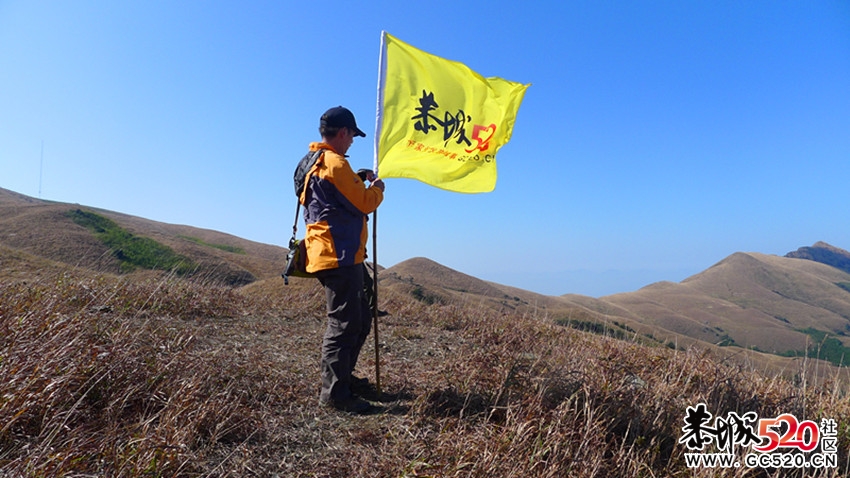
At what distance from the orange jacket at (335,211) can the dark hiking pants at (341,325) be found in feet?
0.35

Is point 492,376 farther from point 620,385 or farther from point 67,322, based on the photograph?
point 67,322

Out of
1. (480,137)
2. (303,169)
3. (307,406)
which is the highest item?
(480,137)

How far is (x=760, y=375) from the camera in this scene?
5281 millimetres

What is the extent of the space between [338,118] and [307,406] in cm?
223

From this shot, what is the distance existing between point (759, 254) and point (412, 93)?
60135mm

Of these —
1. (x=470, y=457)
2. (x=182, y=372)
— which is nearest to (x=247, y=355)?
(x=182, y=372)

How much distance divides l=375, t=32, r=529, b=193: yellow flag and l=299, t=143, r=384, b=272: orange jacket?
62 cm

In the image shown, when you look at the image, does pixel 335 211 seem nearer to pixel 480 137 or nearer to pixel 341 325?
pixel 341 325

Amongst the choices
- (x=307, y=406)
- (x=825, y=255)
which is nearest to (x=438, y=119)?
(x=307, y=406)

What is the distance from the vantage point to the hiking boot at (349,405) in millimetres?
3586

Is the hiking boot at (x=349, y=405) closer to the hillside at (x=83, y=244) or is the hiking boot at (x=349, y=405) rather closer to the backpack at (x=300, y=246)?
the backpack at (x=300, y=246)

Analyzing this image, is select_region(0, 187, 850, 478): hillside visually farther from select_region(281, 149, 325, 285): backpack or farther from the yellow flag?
the yellow flag

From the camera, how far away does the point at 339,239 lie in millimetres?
3527

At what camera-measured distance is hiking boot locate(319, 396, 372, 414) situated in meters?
3.59
